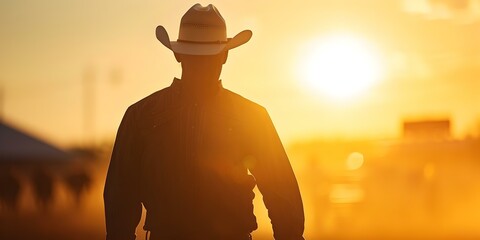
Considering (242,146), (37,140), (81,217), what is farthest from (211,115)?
(37,140)

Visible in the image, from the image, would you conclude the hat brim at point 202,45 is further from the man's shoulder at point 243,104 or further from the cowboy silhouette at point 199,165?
the man's shoulder at point 243,104

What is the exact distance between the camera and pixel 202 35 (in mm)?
6375

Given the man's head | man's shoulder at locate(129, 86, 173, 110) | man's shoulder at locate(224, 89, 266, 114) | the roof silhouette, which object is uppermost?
the roof silhouette

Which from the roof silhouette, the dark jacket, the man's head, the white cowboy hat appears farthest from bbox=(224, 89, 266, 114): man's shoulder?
the roof silhouette

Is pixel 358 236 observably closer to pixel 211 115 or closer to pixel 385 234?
pixel 385 234

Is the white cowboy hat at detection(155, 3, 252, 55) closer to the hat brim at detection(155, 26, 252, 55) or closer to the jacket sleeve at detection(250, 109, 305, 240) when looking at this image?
the hat brim at detection(155, 26, 252, 55)

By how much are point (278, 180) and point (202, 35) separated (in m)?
0.74

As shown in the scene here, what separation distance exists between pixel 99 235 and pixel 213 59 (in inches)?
908

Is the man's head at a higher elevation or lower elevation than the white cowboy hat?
lower

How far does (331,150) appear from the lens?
14388 centimetres

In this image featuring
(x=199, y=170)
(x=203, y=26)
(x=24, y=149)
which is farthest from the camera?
(x=24, y=149)

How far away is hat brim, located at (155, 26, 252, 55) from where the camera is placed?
6.31 m

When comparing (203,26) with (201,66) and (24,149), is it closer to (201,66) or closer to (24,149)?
(201,66)

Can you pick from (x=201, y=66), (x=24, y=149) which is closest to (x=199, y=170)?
(x=201, y=66)
